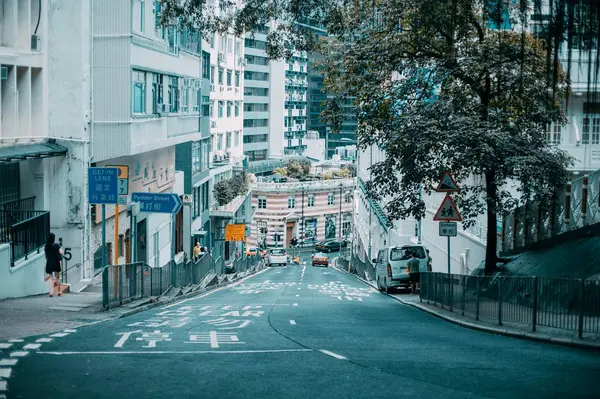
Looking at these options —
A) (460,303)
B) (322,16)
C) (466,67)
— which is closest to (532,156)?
(466,67)

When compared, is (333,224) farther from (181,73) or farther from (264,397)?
(264,397)

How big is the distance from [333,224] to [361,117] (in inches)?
3234

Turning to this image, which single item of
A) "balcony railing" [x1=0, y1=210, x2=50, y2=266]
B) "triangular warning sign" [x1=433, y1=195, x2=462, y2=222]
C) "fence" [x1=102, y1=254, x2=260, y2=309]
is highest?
"triangular warning sign" [x1=433, y1=195, x2=462, y2=222]

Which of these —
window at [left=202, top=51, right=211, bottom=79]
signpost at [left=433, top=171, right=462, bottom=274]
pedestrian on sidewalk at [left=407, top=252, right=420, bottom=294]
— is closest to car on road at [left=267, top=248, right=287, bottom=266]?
window at [left=202, top=51, right=211, bottom=79]

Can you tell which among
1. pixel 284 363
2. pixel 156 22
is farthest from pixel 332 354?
pixel 156 22

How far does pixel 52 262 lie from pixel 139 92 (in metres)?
9.06

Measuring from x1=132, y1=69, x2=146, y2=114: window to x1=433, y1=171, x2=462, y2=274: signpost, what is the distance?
10906mm

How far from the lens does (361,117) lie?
21906 millimetres

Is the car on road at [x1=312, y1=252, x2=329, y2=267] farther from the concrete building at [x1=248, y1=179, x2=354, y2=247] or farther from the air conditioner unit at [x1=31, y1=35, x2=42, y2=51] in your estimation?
the air conditioner unit at [x1=31, y1=35, x2=42, y2=51]

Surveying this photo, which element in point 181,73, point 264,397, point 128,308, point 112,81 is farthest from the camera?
point 181,73

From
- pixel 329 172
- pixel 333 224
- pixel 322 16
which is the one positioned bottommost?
pixel 333 224

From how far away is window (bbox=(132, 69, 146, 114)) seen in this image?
25.9m

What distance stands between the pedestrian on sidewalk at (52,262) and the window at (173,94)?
42.4 ft

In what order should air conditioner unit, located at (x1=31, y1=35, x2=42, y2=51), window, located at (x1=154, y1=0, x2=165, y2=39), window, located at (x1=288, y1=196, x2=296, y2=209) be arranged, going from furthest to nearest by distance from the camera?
window, located at (x1=288, y1=196, x2=296, y2=209), window, located at (x1=154, y1=0, x2=165, y2=39), air conditioner unit, located at (x1=31, y1=35, x2=42, y2=51)
